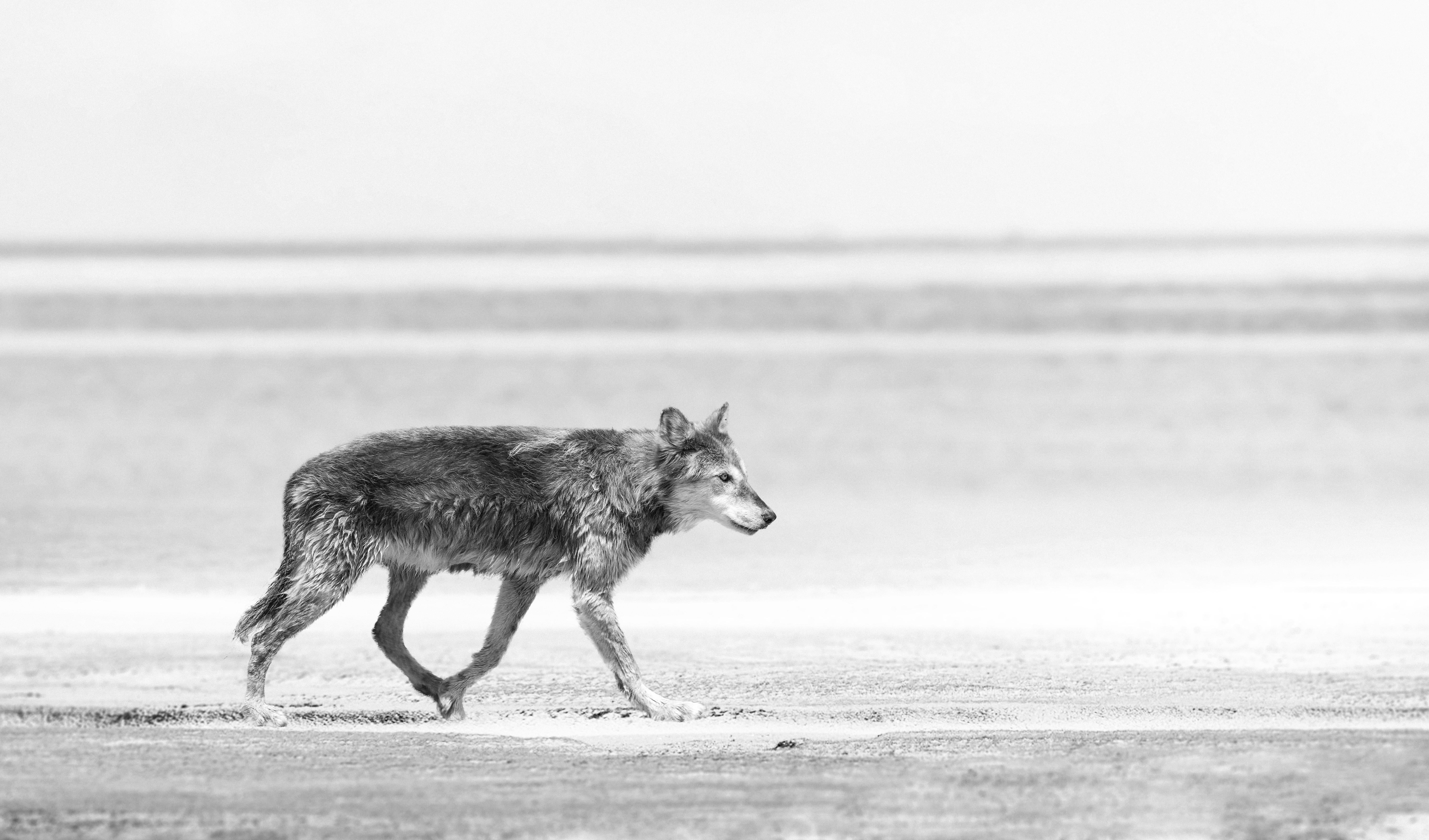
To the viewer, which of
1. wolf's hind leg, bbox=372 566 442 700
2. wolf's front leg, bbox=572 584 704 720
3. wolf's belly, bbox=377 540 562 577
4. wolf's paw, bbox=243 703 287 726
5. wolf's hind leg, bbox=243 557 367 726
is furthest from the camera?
wolf's hind leg, bbox=372 566 442 700

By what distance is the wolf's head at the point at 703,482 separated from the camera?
6.75 m

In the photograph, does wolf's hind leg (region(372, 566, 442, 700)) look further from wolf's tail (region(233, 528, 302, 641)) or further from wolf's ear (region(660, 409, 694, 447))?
wolf's ear (region(660, 409, 694, 447))

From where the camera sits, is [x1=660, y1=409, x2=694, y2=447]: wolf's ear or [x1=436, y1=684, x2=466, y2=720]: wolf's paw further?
[x1=660, y1=409, x2=694, y2=447]: wolf's ear

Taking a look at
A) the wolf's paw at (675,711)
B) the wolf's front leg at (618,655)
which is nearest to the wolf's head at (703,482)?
the wolf's front leg at (618,655)

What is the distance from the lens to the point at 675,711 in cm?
625

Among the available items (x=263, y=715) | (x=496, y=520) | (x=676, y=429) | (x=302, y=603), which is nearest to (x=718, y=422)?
(x=676, y=429)

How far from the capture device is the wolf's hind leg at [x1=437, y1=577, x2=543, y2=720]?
641 centimetres

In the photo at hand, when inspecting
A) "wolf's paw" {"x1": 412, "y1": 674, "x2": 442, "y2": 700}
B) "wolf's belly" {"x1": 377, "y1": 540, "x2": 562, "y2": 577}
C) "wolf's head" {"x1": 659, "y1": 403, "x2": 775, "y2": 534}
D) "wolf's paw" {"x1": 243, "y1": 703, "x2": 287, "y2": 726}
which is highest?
"wolf's head" {"x1": 659, "y1": 403, "x2": 775, "y2": 534}

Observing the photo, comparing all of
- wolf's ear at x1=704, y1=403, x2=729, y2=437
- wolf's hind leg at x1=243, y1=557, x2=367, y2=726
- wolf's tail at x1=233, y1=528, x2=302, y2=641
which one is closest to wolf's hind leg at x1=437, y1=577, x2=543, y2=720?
wolf's hind leg at x1=243, y1=557, x2=367, y2=726

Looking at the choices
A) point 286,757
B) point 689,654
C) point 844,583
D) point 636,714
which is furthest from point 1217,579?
point 286,757

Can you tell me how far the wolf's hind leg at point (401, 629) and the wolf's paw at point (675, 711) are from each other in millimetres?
786

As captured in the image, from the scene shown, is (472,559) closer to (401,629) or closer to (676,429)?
(401,629)

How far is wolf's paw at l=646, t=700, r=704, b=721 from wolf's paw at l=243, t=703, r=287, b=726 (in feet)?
4.10

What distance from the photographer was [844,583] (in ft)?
30.7
